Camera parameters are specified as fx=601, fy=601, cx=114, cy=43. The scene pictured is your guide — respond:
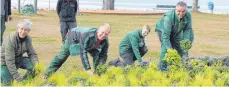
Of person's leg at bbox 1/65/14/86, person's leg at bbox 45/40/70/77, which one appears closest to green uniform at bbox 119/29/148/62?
person's leg at bbox 45/40/70/77

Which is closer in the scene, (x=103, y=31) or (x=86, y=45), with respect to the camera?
(x=103, y=31)

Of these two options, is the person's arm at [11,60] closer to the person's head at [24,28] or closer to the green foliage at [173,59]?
the person's head at [24,28]

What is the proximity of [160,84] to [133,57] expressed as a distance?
217 centimetres

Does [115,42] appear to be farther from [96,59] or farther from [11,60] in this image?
[11,60]

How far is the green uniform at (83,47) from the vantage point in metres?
7.64

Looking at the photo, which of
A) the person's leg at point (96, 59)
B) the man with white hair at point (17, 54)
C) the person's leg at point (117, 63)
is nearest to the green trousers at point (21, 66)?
the man with white hair at point (17, 54)

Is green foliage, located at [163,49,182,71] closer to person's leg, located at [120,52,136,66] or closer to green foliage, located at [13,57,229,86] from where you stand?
green foliage, located at [13,57,229,86]

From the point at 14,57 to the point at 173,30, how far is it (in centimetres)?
253

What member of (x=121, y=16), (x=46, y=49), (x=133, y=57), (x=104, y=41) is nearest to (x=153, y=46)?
(x=46, y=49)

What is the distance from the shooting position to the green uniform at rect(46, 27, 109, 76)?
7635 millimetres

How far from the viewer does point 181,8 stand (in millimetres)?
8250

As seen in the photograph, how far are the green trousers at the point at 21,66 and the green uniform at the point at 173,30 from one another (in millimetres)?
1933

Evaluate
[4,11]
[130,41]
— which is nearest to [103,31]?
[130,41]

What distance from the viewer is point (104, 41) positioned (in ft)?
25.6
